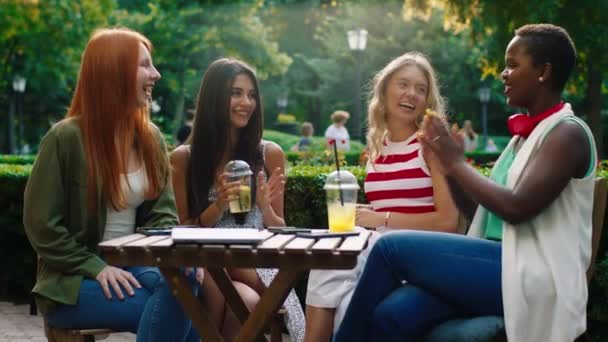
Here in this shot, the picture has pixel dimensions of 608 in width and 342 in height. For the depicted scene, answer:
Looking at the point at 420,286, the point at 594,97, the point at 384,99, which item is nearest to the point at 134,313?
the point at 420,286

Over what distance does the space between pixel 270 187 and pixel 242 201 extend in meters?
0.47

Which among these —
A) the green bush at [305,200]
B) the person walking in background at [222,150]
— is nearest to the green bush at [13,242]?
the green bush at [305,200]

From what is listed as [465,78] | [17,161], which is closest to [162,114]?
[465,78]

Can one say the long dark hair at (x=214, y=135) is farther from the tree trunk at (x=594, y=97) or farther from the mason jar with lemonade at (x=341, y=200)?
the tree trunk at (x=594, y=97)

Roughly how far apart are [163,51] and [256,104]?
2762cm

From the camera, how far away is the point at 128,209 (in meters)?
4.00

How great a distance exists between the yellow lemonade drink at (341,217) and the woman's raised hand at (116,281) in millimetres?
829

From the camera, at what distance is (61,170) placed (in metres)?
3.78

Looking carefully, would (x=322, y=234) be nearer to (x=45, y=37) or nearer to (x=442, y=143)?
(x=442, y=143)

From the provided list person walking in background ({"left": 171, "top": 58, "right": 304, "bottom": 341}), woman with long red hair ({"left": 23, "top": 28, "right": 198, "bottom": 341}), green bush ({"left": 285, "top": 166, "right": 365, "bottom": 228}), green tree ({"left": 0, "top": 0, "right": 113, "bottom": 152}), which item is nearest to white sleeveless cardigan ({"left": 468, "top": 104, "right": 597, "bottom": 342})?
woman with long red hair ({"left": 23, "top": 28, "right": 198, "bottom": 341})

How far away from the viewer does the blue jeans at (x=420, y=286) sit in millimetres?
3404

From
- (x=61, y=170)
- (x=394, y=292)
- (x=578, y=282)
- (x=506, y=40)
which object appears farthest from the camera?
(x=506, y=40)

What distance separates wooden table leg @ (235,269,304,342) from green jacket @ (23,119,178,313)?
0.74 metres

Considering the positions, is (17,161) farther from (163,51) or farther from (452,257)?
(163,51)
